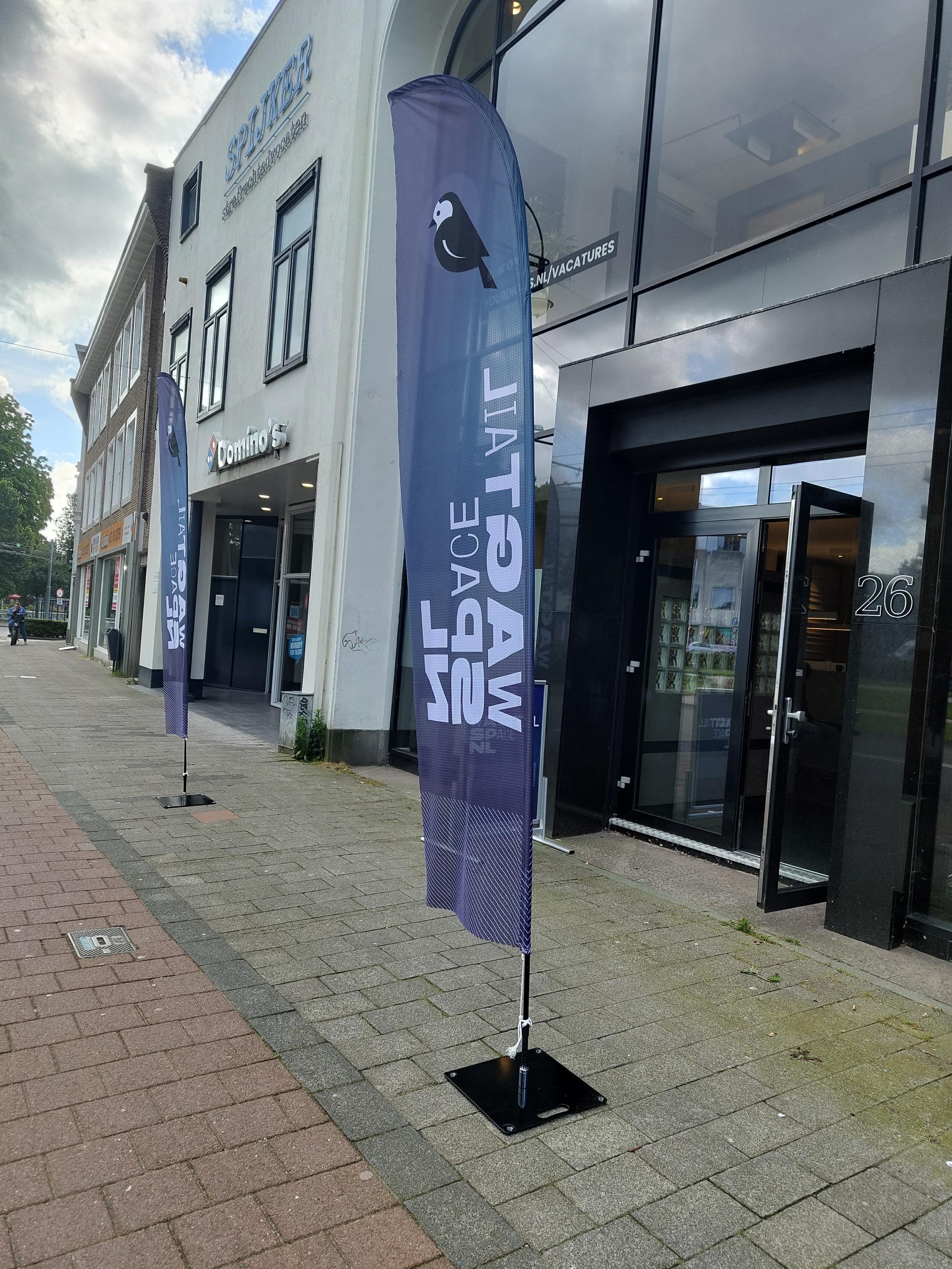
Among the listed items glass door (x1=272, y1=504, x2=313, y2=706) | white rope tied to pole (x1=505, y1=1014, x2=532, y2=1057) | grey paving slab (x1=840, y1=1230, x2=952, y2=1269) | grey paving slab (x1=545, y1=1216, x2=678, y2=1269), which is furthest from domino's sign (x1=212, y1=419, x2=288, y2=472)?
grey paving slab (x1=840, y1=1230, x2=952, y2=1269)

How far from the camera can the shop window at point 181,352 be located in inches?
648

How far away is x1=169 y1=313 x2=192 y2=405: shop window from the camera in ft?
54.0

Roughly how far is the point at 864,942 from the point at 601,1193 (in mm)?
2758

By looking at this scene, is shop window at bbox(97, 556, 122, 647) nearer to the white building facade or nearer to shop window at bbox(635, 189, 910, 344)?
the white building facade

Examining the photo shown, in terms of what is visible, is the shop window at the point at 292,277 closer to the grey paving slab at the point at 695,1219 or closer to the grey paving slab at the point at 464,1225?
the grey paving slab at the point at 464,1225

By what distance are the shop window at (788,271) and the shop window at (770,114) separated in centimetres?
13

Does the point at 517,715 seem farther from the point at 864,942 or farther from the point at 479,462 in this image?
the point at 864,942

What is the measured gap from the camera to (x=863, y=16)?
5.48 metres

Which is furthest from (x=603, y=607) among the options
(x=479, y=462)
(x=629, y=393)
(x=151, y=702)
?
(x=151, y=702)

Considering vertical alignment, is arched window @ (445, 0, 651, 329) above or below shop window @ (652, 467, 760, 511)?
above

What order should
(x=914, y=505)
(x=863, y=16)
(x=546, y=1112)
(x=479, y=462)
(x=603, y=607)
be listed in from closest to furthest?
(x=546, y=1112) < (x=479, y=462) < (x=914, y=505) < (x=863, y=16) < (x=603, y=607)

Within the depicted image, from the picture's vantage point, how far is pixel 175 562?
7477mm

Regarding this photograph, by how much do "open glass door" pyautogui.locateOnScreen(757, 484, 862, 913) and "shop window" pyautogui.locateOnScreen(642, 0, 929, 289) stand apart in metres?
1.57

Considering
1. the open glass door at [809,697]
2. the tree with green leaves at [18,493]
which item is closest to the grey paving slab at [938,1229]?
the open glass door at [809,697]
